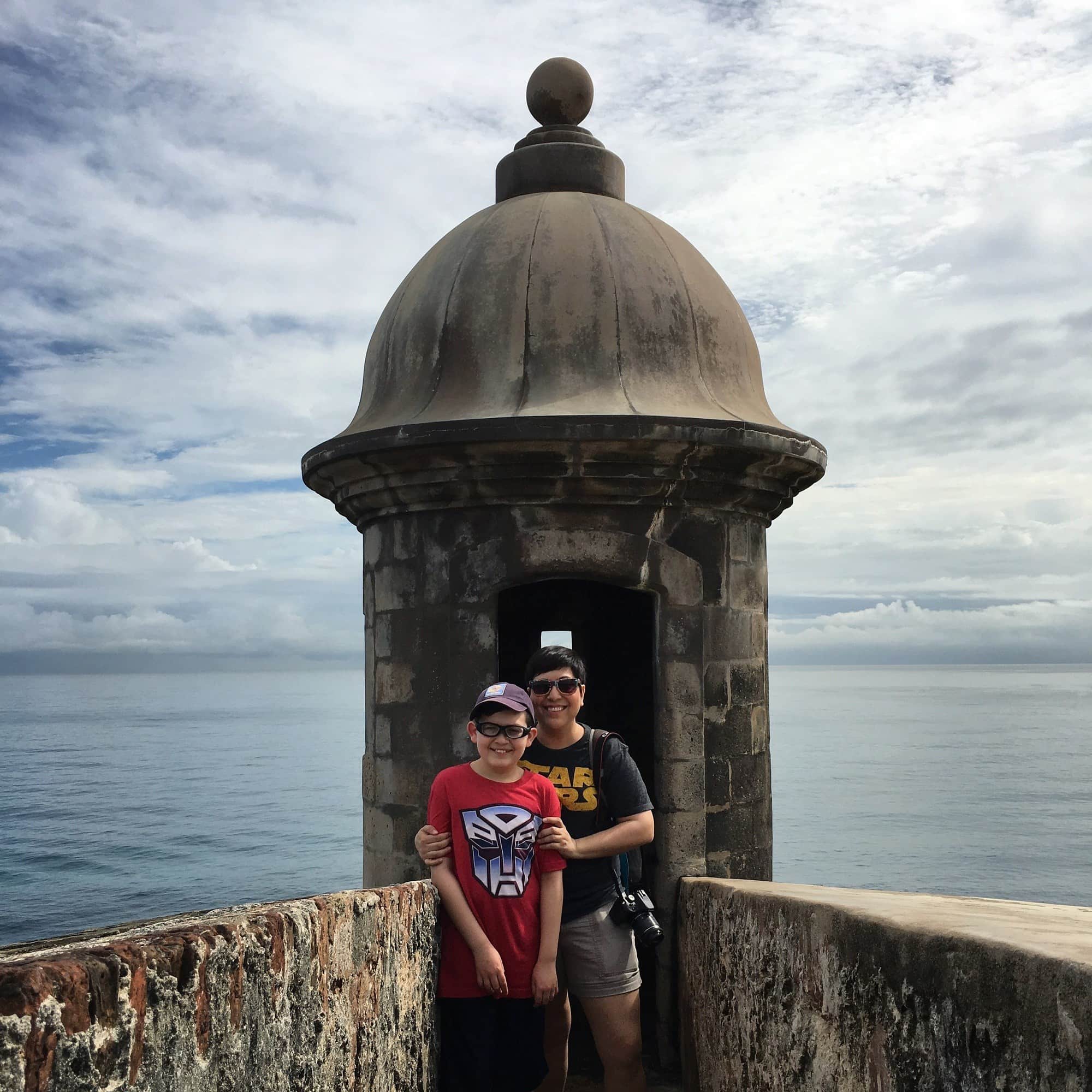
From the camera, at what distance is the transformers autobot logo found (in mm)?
2928

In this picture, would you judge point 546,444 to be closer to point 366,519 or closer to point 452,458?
point 452,458

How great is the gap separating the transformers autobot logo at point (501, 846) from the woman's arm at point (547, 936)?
0.06 m

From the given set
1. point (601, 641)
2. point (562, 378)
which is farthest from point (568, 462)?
point (601, 641)

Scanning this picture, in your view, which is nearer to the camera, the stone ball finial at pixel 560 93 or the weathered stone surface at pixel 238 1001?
the weathered stone surface at pixel 238 1001

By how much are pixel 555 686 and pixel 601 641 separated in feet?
12.2

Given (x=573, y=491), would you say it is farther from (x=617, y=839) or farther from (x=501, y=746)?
(x=501, y=746)

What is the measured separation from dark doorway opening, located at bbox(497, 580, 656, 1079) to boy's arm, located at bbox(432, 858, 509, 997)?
11.1ft

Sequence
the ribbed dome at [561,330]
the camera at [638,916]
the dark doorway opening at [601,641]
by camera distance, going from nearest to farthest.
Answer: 1. the camera at [638,916]
2. the ribbed dome at [561,330]
3. the dark doorway opening at [601,641]

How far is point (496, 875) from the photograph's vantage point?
2.93m

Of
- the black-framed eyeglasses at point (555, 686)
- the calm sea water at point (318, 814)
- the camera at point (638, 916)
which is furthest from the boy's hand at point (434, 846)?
the calm sea water at point (318, 814)

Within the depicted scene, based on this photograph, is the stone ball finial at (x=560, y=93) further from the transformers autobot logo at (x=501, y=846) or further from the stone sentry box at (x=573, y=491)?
the transformers autobot logo at (x=501, y=846)

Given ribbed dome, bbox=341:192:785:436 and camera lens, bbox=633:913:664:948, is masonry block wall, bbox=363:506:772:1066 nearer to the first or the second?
ribbed dome, bbox=341:192:785:436

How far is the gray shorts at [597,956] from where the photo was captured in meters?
3.43

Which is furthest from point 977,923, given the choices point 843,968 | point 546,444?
point 546,444
